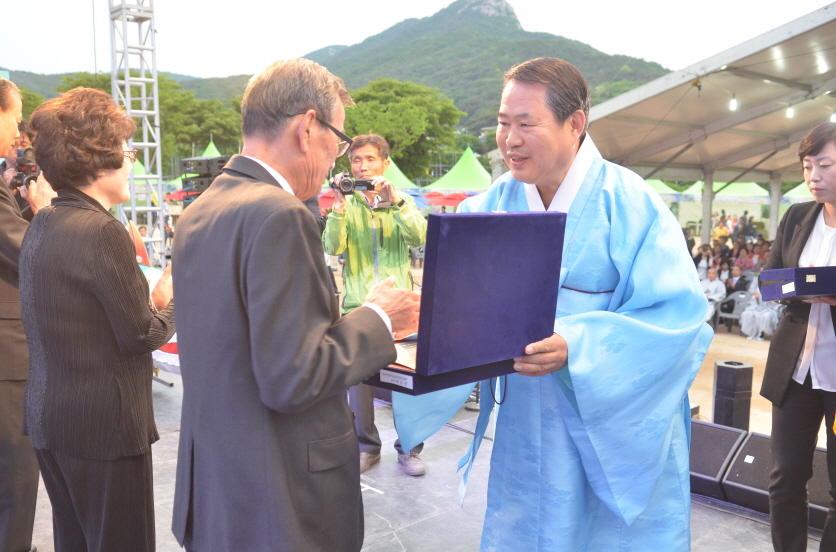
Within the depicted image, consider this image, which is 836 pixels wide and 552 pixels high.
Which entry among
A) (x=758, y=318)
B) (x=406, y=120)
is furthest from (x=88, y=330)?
(x=406, y=120)

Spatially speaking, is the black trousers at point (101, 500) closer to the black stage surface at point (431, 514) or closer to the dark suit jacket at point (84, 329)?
the dark suit jacket at point (84, 329)

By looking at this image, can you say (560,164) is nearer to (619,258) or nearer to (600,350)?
(619,258)

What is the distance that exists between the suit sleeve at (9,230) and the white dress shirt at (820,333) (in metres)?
2.78

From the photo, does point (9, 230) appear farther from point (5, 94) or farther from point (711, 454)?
point (711, 454)

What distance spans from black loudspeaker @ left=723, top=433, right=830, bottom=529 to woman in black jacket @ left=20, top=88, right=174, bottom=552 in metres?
2.67

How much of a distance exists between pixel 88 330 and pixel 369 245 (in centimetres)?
203

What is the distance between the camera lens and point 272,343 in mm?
1060

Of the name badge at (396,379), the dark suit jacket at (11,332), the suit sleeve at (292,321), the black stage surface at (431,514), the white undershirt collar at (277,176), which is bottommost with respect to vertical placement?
the black stage surface at (431,514)

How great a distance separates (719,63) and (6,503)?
7996 mm

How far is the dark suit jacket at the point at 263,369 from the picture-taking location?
106cm

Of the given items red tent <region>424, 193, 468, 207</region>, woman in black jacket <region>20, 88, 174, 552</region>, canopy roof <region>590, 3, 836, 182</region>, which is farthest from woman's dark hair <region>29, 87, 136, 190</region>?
red tent <region>424, 193, 468, 207</region>

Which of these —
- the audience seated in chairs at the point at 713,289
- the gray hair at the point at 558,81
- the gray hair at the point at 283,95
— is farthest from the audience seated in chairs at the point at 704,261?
the gray hair at the point at 283,95

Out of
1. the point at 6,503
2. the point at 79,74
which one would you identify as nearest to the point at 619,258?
the point at 6,503

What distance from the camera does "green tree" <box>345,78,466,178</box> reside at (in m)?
36.2
